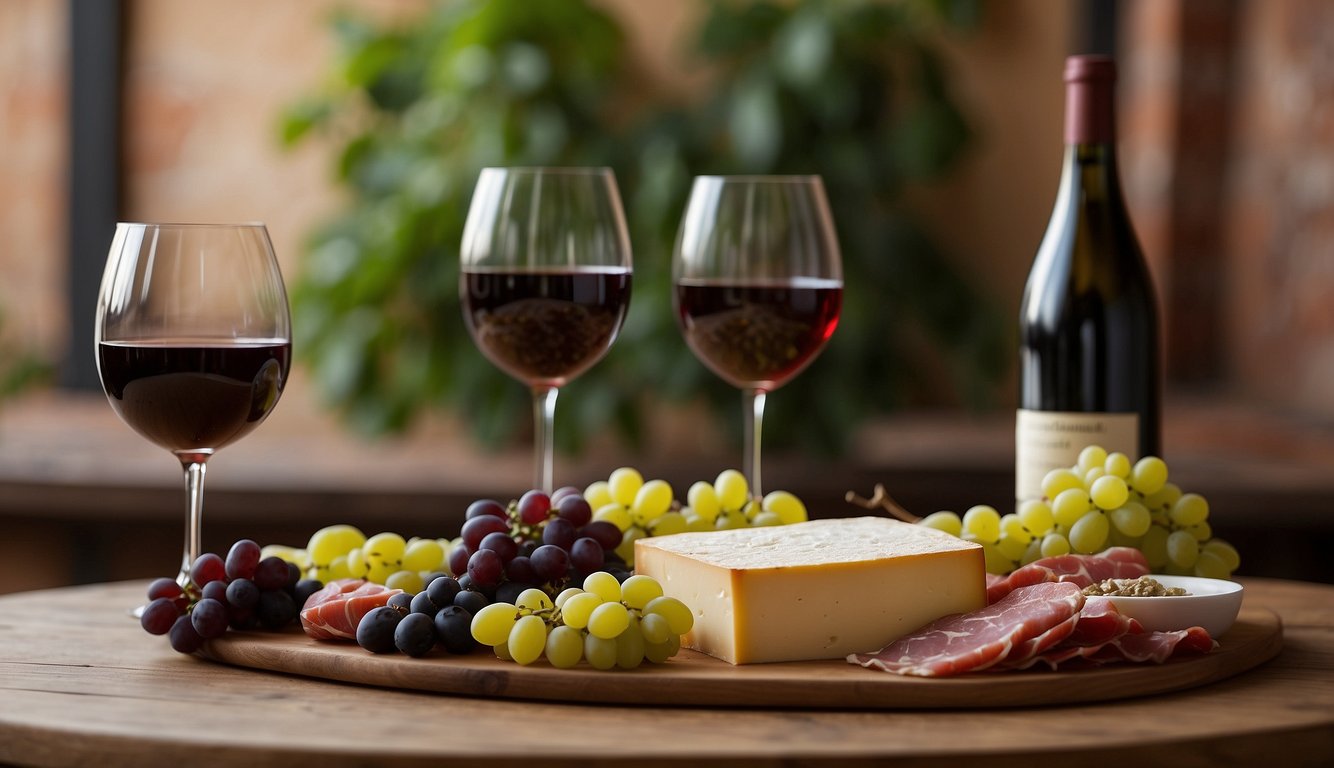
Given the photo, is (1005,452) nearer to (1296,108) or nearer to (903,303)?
(903,303)

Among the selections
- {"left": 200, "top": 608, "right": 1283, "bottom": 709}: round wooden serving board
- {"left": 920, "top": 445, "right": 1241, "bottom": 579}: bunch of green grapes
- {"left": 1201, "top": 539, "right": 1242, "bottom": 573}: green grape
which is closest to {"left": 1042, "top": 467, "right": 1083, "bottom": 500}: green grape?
{"left": 920, "top": 445, "right": 1241, "bottom": 579}: bunch of green grapes

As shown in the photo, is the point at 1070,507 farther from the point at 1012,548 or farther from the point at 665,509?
the point at 665,509

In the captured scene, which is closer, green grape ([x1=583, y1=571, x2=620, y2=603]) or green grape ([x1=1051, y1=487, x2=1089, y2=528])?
green grape ([x1=583, y1=571, x2=620, y2=603])

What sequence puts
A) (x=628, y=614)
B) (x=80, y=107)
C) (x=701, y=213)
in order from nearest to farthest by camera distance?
(x=628, y=614), (x=701, y=213), (x=80, y=107)

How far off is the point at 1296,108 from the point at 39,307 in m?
2.78

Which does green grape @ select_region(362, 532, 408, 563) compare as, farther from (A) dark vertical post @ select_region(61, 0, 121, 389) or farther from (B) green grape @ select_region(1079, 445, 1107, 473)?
(A) dark vertical post @ select_region(61, 0, 121, 389)

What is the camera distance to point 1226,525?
233 centimetres

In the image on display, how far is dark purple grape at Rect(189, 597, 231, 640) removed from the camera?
937mm

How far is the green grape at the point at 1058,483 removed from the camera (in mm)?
1092

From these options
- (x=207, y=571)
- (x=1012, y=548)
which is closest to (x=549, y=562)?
(x=207, y=571)

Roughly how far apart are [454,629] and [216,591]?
0.17 m

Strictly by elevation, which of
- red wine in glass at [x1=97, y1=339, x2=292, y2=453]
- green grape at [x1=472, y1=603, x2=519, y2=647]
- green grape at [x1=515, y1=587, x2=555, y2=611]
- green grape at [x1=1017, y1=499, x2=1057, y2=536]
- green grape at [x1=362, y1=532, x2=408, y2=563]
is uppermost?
red wine in glass at [x1=97, y1=339, x2=292, y2=453]

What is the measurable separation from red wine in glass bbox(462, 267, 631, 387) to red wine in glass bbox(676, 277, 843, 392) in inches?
2.7

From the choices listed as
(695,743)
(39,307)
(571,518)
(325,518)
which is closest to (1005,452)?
(325,518)
